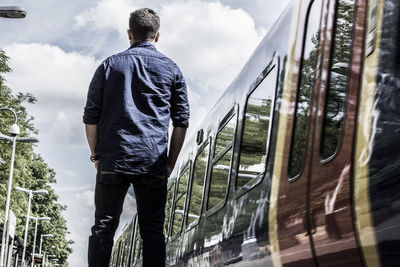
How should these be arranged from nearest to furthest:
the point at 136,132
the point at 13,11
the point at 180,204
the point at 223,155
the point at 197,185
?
the point at 136,132 → the point at 223,155 → the point at 197,185 → the point at 180,204 → the point at 13,11

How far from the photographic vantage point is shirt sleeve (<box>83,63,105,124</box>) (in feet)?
15.6

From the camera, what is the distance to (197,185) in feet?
30.9

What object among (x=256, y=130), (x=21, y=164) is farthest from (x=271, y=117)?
(x=21, y=164)

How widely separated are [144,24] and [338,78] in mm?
1304

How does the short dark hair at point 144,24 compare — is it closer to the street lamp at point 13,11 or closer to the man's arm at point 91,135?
the man's arm at point 91,135

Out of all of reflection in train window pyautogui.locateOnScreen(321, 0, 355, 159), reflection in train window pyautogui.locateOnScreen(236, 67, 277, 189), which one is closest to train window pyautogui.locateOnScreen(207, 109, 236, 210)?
reflection in train window pyautogui.locateOnScreen(236, 67, 277, 189)

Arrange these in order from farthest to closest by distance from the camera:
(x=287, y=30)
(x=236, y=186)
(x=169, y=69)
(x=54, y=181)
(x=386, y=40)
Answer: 1. (x=54, y=181)
2. (x=236, y=186)
3. (x=287, y=30)
4. (x=169, y=69)
5. (x=386, y=40)

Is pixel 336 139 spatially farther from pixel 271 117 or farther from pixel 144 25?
pixel 271 117

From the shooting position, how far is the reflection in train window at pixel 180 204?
10.4 metres

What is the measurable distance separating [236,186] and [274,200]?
1.59 metres

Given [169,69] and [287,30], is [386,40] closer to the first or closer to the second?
[169,69]

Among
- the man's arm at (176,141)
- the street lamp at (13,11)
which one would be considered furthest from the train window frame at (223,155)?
the street lamp at (13,11)

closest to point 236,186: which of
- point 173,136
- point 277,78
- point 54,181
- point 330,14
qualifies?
point 277,78

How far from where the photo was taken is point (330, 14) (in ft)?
14.7
